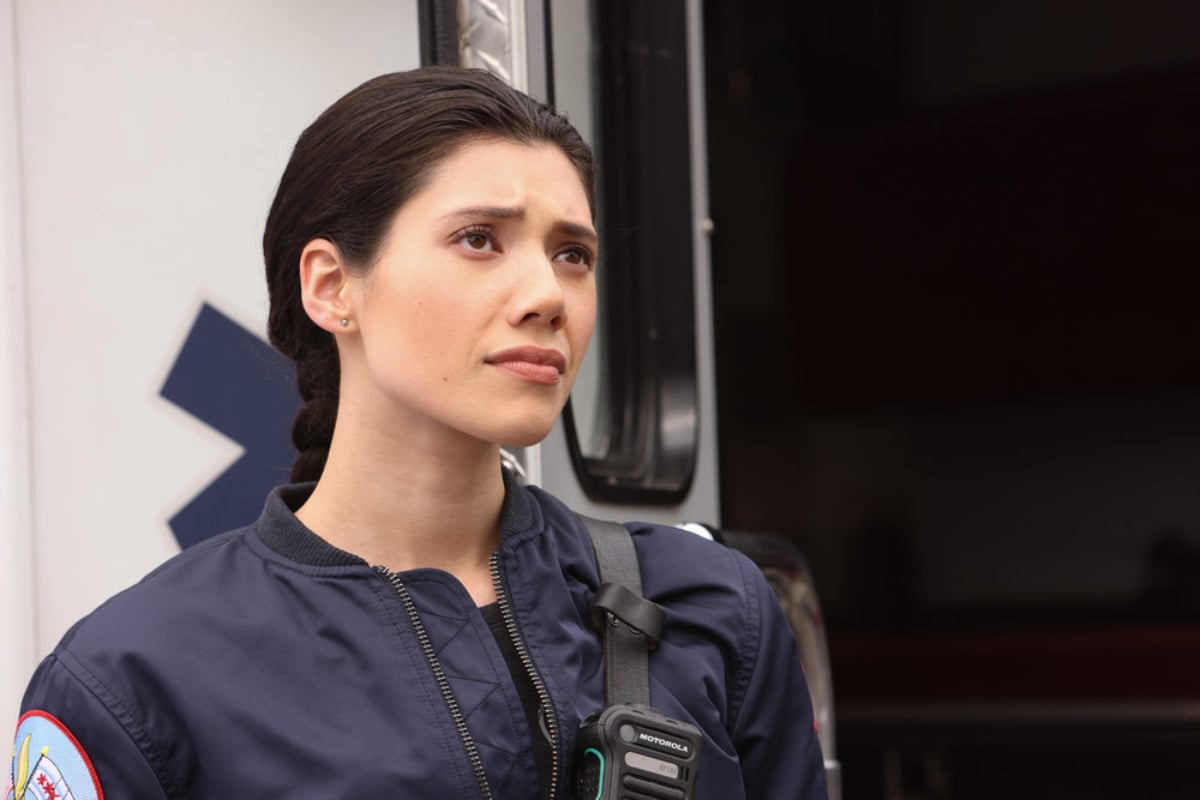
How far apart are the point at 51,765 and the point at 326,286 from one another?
0.46 m

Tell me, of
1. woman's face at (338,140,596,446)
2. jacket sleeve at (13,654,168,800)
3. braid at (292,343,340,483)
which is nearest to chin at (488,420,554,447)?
woman's face at (338,140,596,446)

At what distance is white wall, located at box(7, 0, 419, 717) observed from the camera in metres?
1.64

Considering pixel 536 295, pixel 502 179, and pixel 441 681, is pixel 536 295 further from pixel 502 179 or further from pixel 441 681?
pixel 441 681

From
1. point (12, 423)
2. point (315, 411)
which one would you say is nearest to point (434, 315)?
point (315, 411)

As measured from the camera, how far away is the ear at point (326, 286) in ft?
4.60

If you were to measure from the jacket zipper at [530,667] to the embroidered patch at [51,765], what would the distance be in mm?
352

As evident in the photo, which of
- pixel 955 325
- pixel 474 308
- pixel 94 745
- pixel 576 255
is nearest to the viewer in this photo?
pixel 94 745

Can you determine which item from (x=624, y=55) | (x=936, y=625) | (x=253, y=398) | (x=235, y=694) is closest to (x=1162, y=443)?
(x=936, y=625)

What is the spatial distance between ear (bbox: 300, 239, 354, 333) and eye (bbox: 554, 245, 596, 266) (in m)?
0.19

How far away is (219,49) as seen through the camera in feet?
6.03

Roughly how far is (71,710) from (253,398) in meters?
0.69

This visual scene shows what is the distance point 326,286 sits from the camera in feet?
4.66

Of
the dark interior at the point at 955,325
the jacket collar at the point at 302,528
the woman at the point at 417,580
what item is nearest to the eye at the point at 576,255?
the woman at the point at 417,580

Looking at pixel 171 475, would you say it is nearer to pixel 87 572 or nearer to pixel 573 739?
pixel 87 572
